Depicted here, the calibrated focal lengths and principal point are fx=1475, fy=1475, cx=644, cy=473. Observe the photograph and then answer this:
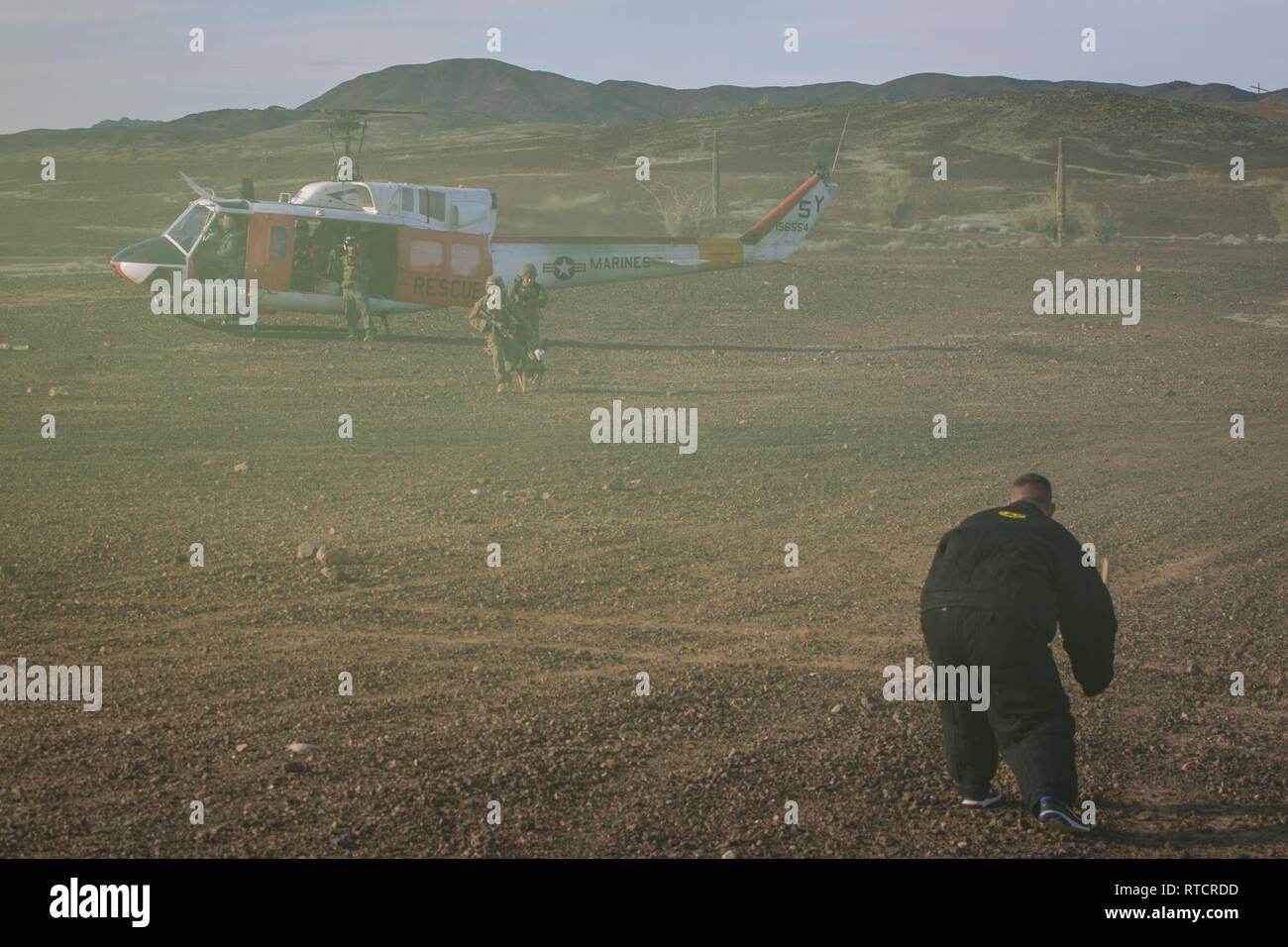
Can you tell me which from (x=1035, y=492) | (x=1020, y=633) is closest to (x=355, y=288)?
(x=1035, y=492)

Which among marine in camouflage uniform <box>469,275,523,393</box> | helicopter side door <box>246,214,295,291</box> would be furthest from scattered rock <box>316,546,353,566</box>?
helicopter side door <box>246,214,295,291</box>

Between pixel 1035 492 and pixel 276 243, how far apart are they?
15.8m

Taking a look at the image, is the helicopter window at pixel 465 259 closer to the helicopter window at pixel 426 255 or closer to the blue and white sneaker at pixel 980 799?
the helicopter window at pixel 426 255

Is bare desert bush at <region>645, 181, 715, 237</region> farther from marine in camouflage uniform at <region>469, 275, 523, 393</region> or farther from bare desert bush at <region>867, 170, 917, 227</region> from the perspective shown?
marine in camouflage uniform at <region>469, 275, 523, 393</region>

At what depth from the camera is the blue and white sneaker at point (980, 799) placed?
239 inches

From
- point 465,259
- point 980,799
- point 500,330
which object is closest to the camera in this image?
point 980,799

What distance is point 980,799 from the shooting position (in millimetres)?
6066

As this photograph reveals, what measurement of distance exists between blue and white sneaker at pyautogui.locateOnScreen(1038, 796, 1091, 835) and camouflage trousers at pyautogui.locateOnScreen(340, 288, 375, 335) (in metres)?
16.2

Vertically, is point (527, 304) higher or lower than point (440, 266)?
lower

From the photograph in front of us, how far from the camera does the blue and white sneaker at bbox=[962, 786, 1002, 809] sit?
19.9 ft

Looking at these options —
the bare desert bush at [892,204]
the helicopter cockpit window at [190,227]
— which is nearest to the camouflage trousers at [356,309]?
the helicopter cockpit window at [190,227]

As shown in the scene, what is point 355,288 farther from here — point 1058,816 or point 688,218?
point 688,218

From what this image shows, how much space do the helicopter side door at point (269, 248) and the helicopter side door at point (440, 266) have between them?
164 centimetres

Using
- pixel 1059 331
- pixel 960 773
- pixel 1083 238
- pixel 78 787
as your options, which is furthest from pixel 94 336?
pixel 1083 238
